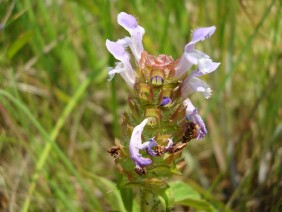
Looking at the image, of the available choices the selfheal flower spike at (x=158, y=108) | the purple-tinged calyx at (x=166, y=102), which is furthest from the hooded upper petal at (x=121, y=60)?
the purple-tinged calyx at (x=166, y=102)

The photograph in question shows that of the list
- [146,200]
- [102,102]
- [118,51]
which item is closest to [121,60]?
[118,51]

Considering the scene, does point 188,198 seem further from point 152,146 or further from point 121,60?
point 121,60

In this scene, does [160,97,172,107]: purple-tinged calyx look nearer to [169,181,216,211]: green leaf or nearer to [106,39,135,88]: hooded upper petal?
[106,39,135,88]: hooded upper petal

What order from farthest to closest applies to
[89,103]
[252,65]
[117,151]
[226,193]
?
[89,103]
[252,65]
[226,193]
[117,151]

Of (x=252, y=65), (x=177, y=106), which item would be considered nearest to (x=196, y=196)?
(x=177, y=106)

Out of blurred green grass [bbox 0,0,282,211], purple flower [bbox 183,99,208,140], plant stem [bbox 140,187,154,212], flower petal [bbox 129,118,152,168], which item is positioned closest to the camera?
flower petal [bbox 129,118,152,168]

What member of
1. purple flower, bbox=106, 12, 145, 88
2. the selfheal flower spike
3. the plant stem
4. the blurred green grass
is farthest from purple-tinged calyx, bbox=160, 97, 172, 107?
the blurred green grass

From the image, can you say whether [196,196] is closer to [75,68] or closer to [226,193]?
[226,193]
